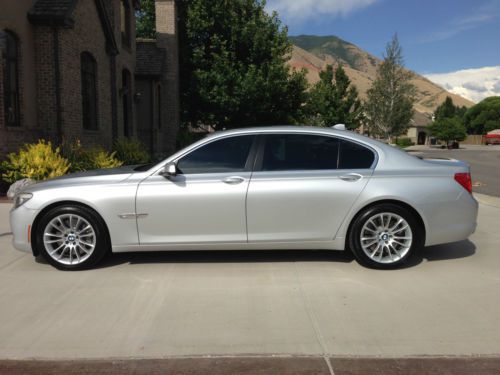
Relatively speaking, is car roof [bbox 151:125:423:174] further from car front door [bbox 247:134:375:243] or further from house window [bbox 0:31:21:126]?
house window [bbox 0:31:21:126]

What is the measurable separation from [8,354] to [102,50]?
14024 millimetres

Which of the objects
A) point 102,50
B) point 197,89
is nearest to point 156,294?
point 102,50

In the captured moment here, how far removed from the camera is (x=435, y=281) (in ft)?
16.1

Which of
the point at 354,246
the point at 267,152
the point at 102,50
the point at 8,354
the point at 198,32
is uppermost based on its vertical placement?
the point at 198,32

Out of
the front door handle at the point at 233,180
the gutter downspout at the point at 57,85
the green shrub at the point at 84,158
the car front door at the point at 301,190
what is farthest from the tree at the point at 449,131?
the front door handle at the point at 233,180

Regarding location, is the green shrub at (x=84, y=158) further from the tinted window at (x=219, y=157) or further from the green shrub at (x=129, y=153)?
the tinted window at (x=219, y=157)

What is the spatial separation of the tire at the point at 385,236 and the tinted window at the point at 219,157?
1.46 meters

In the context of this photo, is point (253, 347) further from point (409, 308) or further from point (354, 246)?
point (354, 246)

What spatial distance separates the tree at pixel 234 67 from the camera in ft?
71.8

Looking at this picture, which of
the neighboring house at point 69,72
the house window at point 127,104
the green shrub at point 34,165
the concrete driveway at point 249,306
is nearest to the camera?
the concrete driveway at point 249,306

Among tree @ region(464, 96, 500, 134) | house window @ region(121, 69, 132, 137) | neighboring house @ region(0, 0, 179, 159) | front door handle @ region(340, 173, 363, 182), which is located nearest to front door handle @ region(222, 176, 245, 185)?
front door handle @ region(340, 173, 363, 182)

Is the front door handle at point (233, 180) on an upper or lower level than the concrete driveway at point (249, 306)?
upper

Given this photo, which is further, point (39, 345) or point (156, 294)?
point (156, 294)

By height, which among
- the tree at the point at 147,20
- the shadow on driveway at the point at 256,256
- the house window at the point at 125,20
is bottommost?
the shadow on driveway at the point at 256,256
